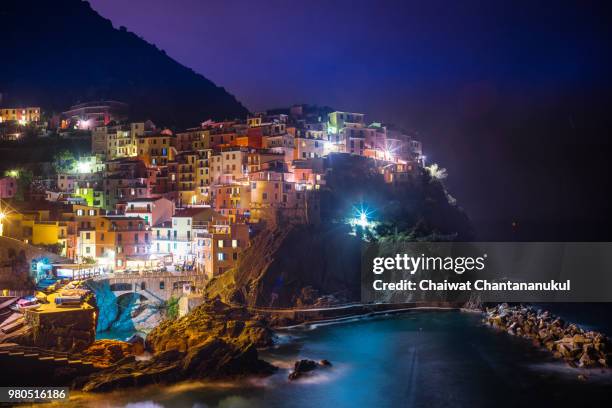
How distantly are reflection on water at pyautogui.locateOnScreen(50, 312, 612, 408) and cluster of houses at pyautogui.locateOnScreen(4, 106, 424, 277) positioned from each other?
388 inches

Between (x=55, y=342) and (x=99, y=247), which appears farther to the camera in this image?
(x=99, y=247)

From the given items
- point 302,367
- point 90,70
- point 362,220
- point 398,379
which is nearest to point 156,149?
point 362,220

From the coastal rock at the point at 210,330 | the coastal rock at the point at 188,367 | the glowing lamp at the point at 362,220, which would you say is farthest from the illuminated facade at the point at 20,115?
the coastal rock at the point at 188,367

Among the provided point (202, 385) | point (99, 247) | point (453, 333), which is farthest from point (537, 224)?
point (202, 385)

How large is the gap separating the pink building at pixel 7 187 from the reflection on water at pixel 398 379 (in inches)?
977

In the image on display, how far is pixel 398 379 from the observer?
27.7 metres

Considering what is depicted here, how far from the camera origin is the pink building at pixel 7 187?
45719 mm

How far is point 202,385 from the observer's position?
84.0 ft

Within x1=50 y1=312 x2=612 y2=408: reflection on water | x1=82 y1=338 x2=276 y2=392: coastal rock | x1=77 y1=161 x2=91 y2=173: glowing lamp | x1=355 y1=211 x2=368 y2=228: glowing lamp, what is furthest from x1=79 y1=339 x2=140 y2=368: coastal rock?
x1=77 y1=161 x2=91 y2=173: glowing lamp

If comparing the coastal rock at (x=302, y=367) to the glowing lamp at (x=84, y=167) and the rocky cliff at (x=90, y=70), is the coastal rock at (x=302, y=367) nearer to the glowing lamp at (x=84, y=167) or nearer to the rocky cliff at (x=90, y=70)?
the glowing lamp at (x=84, y=167)

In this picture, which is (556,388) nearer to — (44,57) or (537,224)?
(537,224)

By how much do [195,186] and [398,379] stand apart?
88.3ft

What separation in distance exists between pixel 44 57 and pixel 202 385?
315 feet

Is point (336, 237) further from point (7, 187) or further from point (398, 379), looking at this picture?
point (7, 187)
